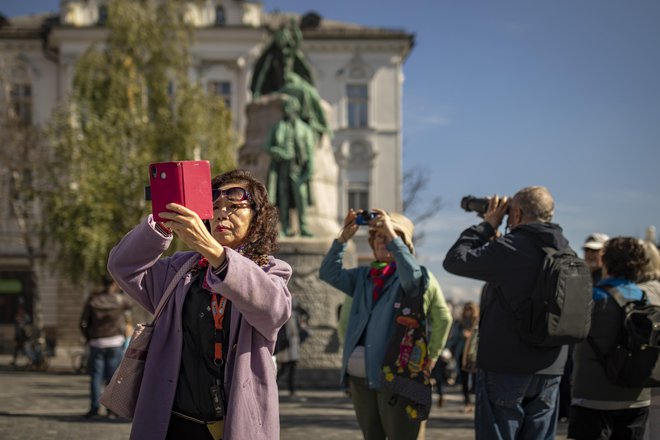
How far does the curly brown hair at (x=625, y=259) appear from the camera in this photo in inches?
250

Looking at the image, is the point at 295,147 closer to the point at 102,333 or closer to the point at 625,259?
the point at 102,333

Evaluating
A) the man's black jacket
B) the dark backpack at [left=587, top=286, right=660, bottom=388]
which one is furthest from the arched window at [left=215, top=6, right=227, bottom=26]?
the man's black jacket

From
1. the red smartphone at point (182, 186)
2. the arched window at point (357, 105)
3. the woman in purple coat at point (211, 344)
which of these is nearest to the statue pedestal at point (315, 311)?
the woman in purple coat at point (211, 344)

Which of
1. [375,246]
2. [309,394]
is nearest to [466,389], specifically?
[309,394]

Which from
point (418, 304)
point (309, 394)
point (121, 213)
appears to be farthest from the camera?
point (121, 213)

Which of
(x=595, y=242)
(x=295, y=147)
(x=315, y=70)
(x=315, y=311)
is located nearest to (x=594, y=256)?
(x=595, y=242)

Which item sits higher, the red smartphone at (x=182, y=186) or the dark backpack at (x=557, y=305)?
the red smartphone at (x=182, y=186)

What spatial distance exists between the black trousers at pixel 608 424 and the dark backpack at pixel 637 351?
10.7 inches

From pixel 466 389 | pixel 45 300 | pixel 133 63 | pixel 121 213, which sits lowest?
pixel 45 300

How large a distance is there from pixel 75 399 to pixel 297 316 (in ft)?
12.1

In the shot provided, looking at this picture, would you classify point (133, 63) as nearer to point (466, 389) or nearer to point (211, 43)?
point (211, 43)

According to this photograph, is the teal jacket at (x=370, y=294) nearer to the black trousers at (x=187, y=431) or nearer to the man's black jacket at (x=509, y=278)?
the man's black jacket at (x=509, y=278)

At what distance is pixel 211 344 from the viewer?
3904mm

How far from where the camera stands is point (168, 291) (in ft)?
13.1
